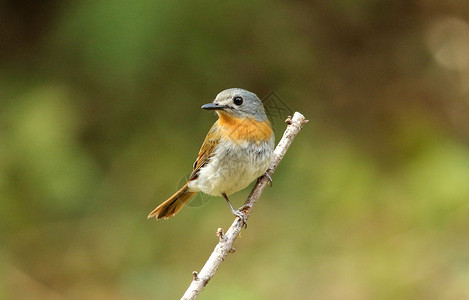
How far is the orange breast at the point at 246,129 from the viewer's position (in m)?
3.25

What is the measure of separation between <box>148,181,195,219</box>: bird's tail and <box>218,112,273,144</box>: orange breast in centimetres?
42

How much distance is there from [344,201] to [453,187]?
0.87 meters

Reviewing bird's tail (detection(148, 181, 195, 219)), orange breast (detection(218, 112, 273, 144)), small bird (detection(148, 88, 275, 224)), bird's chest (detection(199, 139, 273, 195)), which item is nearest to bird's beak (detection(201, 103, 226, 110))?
small bird (detection(148, 88, 275, 224))

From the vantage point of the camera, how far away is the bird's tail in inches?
129

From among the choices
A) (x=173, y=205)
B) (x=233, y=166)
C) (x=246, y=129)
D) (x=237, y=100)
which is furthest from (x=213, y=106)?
(x=173, y=205)

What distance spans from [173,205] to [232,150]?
0.44 m

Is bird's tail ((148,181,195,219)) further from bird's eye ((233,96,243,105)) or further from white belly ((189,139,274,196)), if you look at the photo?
bird's eye ((233,96,243,105))

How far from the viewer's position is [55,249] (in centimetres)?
531

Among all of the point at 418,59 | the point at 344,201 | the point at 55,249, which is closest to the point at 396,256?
the point at 344,201

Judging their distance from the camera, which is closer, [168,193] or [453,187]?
[453,187]

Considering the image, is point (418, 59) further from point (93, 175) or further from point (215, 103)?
point (215, 103)

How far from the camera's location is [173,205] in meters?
3.44

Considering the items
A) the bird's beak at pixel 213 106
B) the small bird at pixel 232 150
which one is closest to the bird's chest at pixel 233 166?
the small bird at pixel 232 150

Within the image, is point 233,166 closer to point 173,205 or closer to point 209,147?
point 209,147
